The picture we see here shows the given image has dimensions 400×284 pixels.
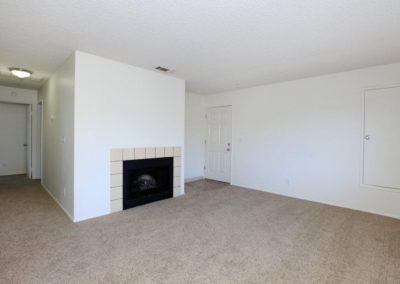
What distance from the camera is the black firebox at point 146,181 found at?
11.9 feet

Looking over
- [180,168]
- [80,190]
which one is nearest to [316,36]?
[180,168]

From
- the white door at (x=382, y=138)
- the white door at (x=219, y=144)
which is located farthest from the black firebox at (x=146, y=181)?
the white door at (x=382, y=138)

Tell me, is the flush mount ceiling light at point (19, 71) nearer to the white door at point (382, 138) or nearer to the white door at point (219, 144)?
the white door at point (219, 144)

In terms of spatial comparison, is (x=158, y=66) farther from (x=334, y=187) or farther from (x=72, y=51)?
(x=334, y=187)

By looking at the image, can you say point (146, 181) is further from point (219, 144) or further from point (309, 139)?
point (309, 139)

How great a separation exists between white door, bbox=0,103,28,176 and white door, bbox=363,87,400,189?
831cm

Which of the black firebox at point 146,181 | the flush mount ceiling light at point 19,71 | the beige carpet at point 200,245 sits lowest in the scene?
the beige carpet at point 200,245

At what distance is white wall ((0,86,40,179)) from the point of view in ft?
18.1

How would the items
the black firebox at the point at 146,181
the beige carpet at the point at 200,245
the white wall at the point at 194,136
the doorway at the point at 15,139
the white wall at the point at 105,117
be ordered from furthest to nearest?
1. the doorway at the point at 15,139
2. the white wall at the point at 194,136
3. the black firebox at the point at 146,181
4. the white wall at the point at 105,117
5. the beige carpet at the point at 200,245

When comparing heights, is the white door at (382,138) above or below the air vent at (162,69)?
below

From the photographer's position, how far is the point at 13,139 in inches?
239

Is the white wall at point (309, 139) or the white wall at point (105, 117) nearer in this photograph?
the white wall at point (105, 117)

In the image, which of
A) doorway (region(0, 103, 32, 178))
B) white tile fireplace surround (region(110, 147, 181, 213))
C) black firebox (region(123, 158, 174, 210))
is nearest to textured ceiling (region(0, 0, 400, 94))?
white tile fireplace surround (region(110, 147, 181, 213))

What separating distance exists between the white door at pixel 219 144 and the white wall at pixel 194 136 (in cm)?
18
